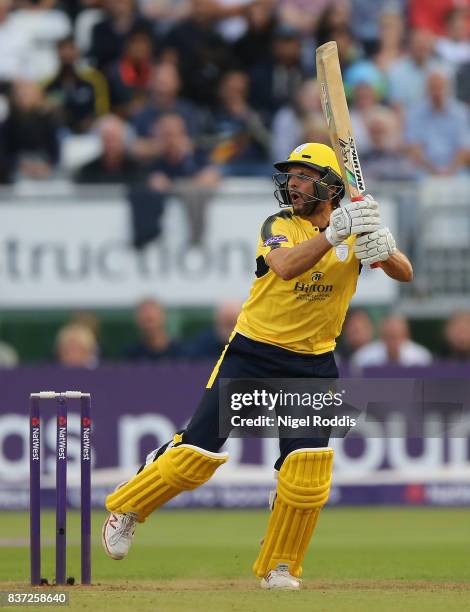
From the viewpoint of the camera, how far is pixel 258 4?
16.3 m

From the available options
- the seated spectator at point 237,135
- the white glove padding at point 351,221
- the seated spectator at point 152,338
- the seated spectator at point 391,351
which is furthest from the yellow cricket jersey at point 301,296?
the seated spectator at point 237,135

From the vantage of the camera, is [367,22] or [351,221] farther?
[367,22]

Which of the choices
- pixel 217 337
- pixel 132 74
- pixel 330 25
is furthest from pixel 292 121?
pixel 217 337

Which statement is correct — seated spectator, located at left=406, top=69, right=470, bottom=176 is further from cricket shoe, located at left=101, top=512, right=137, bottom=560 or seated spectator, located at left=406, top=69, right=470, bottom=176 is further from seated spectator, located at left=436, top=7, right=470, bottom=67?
cricket shoe, located at left=101, top=512, right=137, bottom=560

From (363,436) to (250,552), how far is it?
122 inches

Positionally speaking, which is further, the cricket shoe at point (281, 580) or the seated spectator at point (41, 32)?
the seated spectator at point (41, 32)

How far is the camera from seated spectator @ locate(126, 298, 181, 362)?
13258 millimetres

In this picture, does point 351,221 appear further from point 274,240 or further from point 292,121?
point 292,121

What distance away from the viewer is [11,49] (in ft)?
54.2

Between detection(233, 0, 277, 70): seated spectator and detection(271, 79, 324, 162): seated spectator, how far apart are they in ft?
2.81

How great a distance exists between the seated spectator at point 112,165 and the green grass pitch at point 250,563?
11.4 ft

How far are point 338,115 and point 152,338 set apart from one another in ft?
19.3

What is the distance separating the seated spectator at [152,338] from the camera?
13258 millimetres

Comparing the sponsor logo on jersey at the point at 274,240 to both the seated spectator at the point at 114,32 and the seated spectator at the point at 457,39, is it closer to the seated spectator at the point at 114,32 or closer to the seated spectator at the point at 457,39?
the seated spectator at the point at 114,32
